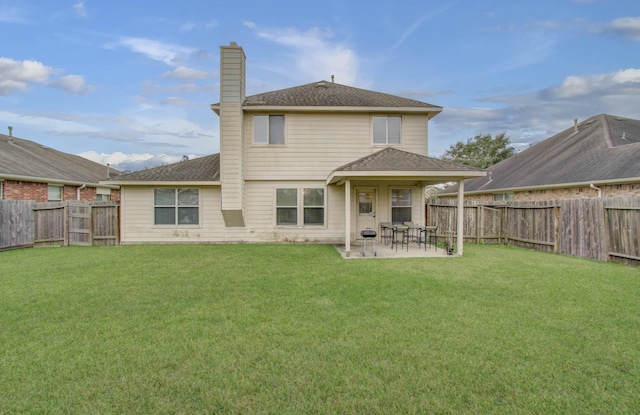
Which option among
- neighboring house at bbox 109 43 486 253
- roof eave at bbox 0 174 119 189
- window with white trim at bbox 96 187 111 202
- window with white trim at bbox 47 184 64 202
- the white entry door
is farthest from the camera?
window with white trim at bbox 96 187 111 202

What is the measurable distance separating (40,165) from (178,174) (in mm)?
10172

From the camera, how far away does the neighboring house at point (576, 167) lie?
12.7 metres

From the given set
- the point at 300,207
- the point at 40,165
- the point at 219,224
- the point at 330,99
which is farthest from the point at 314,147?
the point at 40,165

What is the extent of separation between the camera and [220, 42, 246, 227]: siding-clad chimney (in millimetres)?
11562

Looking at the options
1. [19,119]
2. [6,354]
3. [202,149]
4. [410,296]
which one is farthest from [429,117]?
[19,119]

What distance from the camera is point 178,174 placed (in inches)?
495

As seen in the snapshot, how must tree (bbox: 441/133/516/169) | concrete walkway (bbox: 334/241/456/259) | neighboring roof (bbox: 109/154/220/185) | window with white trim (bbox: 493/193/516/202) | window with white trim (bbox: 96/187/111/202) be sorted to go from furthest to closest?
tree (bbox: 441/133/516/169)
window with white trim (bbox: 96/187/111/202)
window with white trim (bbox: 493/193/516/202)
neighboring roof (bbox: 109/154/220/185)
concrete walkway (bbox: 334/241/456/259)

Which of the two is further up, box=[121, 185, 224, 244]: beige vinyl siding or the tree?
the tree

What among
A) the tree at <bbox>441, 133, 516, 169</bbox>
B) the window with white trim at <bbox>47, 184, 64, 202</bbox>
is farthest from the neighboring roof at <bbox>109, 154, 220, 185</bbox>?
the tree at <bbox>441, 133, 516, 169</bbox>

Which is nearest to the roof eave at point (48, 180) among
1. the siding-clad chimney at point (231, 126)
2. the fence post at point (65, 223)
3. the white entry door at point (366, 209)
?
the fence post at point (65, 223)

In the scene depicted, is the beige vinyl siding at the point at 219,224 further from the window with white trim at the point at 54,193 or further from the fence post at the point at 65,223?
the window with white trim at the point at 54,193

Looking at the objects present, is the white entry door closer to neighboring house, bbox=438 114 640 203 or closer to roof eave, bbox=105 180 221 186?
roof eave, bbox=105 180 221 186

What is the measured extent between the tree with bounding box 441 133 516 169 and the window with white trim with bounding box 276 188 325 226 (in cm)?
2711

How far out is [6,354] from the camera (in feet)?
11.4
